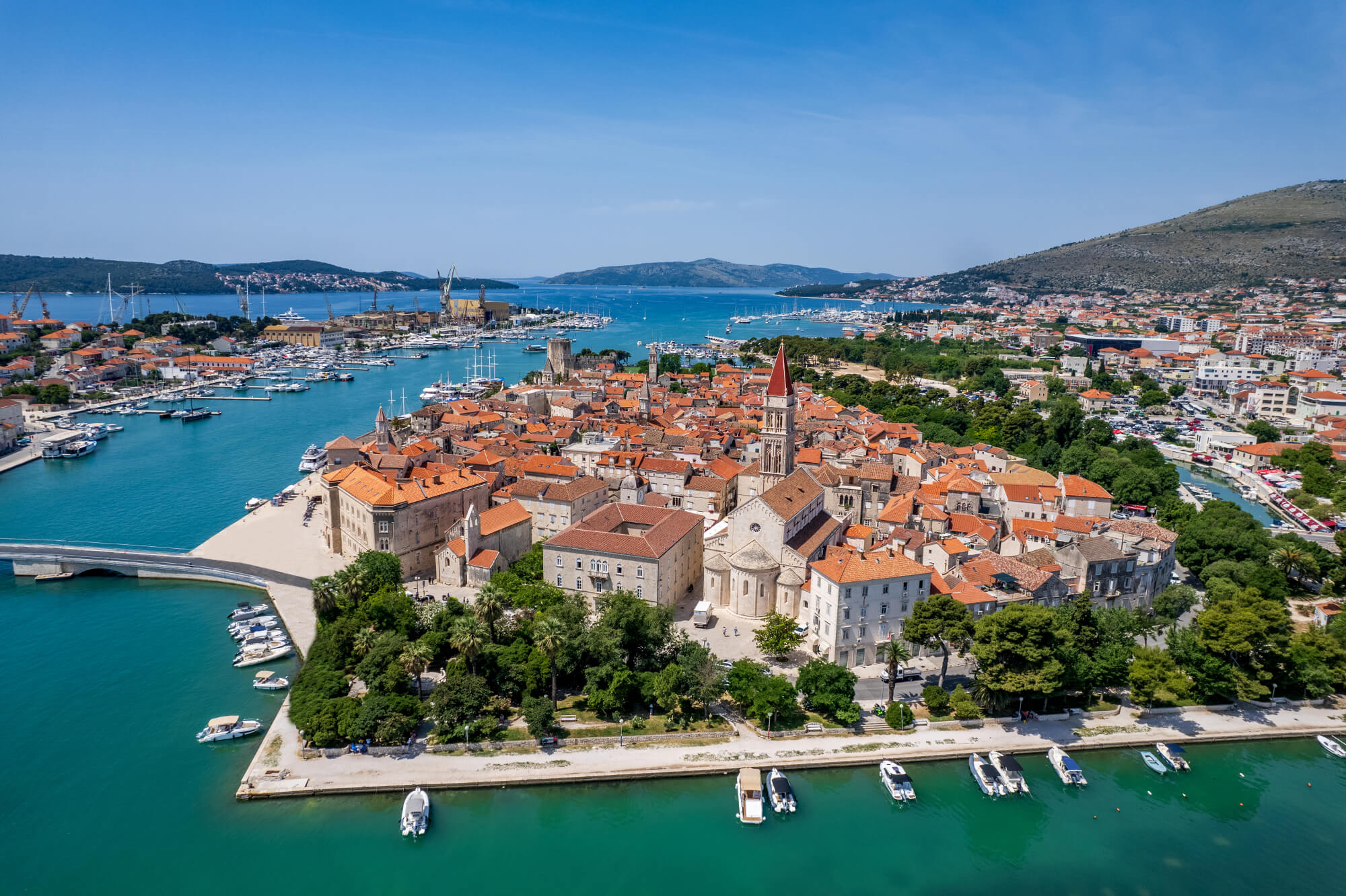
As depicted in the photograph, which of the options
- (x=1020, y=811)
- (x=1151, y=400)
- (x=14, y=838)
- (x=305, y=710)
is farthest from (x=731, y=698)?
(x=1151, y=400)

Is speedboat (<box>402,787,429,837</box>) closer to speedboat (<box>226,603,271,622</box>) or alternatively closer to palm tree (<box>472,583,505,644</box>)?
palm tree (<box>472,583,505,644</box>)

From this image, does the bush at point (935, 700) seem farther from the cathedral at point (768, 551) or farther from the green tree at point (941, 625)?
the cathedral at point (768, 551)

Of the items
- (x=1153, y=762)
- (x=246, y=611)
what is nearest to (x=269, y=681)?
(x=246, y=611)

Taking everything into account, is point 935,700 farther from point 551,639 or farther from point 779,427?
point 779,427

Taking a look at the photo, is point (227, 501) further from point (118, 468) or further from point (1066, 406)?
point (1066, 406)

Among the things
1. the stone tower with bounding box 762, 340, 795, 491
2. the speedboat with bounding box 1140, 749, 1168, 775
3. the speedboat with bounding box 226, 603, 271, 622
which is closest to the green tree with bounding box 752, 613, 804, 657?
the speedboat with bounding box 1140, 749, 1168, 775

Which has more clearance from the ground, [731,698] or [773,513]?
[773,513]
